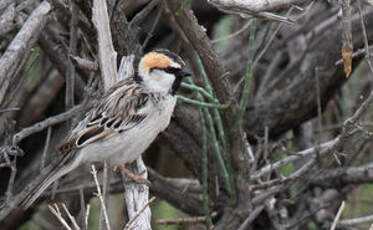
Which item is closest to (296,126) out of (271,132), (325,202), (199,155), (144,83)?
(271,132)

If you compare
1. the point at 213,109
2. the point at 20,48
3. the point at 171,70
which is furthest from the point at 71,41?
the point at 213,109

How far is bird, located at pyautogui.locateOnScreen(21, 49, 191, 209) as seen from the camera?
11.8 ft

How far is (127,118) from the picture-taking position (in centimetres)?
371

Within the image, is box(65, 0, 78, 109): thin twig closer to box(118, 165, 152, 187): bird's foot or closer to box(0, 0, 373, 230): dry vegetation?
box(0, 0, 373, 230): dry vegetation

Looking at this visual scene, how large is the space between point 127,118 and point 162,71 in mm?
305

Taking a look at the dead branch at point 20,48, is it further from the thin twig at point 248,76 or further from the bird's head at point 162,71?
the thin twig at point 248,76

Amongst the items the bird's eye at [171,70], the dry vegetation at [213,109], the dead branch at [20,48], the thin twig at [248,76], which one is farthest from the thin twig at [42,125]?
the thin twig at [248,76]

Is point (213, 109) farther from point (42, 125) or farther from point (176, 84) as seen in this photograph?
point (42, 125)

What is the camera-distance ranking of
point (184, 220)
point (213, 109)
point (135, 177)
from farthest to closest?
point (184, 220), point (213, 109), point (135, 177)

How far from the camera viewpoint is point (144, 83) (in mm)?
3734

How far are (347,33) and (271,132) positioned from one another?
8.72ft

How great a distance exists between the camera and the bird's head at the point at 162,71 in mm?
3643

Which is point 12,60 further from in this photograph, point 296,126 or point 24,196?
point 296,126

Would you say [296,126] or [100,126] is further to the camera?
[296,126]
